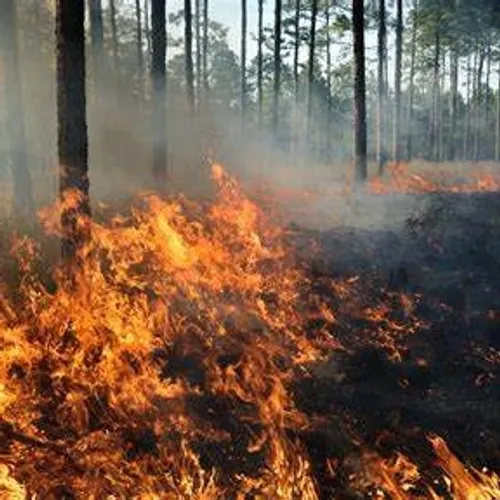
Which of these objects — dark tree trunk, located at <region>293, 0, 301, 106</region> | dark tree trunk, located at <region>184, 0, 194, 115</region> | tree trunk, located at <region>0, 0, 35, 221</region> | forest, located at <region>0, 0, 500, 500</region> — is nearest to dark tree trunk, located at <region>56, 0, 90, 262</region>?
forest, located at <region>0, 0, 500, 500</region>

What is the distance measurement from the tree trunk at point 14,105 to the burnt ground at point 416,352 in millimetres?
6685

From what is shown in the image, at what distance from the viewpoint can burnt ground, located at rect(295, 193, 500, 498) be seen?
8211 mm

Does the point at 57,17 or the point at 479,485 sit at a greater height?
the point at 57,17

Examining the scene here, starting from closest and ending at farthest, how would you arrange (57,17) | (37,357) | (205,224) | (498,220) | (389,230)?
1. (37,357)
2. (57,17)
3. (205,224)
4. (389,230)
5. (498,220)

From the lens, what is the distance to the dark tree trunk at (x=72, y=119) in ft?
32.7

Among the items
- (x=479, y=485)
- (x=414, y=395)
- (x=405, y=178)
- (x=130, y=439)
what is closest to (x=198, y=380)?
(x=130, y=439)

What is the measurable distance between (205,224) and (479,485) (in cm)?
700

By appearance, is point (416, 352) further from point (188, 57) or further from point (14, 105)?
point (188, 57)

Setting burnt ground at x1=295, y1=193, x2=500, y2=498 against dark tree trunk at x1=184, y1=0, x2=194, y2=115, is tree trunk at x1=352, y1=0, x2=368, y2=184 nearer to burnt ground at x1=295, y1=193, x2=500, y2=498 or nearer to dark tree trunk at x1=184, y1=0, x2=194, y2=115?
burnt ground at x1=295, y1=193, x2=500, y2=498

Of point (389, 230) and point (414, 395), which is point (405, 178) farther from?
point (414, 395)

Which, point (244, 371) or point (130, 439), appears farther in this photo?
point (244, 371)

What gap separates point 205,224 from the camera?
1282 centimetres

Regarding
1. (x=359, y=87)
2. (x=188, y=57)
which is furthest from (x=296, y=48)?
(x=359, y=87)

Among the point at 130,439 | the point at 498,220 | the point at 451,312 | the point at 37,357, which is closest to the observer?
the point at 130,439
